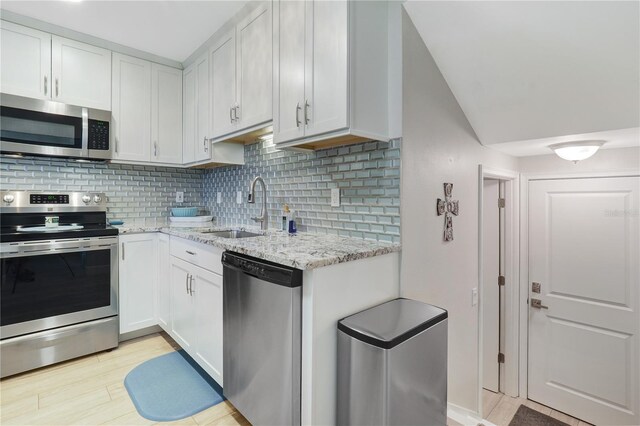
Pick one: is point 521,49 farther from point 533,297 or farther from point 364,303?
point 533,297

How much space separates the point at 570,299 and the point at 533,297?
10.7 inches

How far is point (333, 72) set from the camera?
1.61 metres

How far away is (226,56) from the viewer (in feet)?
8.35

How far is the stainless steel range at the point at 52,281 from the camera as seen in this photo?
220 centimetres

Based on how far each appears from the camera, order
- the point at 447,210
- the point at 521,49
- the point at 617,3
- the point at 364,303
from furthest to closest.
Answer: the point at 447,210
the point at 521,49
the point at 364,303
the point at 617,3

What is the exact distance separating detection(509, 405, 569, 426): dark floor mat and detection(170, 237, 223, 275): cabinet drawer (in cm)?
271

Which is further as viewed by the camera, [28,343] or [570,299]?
[570,299]

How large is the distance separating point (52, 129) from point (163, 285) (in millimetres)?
1571

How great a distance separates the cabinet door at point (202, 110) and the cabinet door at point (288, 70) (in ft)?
3.70

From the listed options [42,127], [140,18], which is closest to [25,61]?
[42,127]

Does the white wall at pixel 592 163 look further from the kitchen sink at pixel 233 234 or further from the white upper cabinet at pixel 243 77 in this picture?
the kitchen sink at pixel 233 234

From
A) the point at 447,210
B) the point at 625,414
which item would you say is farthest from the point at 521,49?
the point at 625,414

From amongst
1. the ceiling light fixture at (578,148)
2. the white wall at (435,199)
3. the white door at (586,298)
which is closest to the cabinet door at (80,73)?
the white wall at (435,199)

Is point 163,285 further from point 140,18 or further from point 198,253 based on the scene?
point 140,18
